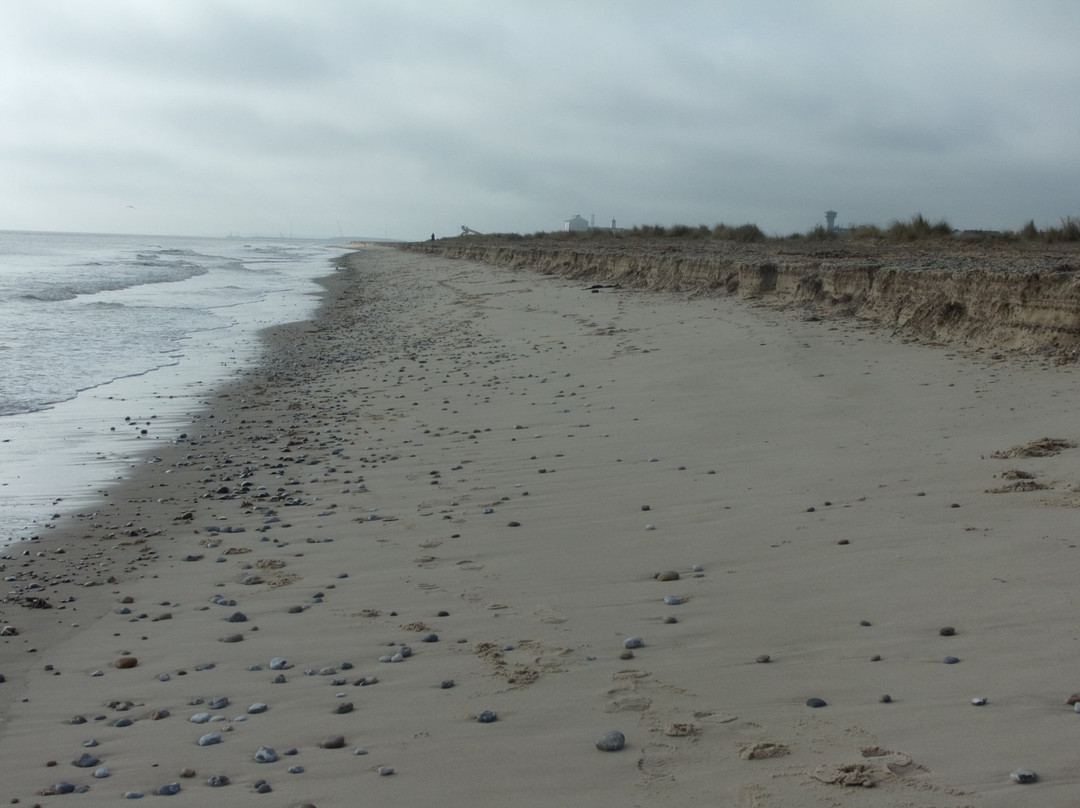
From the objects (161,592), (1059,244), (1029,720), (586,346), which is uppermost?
(1059,244)

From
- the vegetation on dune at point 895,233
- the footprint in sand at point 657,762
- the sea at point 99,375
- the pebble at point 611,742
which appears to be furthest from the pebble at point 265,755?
the vegetation on dune at point 895,233

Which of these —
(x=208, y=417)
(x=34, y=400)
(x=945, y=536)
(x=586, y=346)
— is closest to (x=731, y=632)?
(x=945, y=536)

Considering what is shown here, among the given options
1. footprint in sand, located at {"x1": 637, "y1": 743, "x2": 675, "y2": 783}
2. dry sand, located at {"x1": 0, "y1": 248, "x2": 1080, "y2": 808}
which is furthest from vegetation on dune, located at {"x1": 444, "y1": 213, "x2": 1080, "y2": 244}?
footprint in sand, located at {"x1": 637, "y1": 743, "x2": 675, "y2": 783}

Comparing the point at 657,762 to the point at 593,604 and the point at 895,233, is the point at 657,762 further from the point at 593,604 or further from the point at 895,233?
the point at 895,233

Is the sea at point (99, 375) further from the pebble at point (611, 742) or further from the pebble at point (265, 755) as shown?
the pebble at point (611, 742)

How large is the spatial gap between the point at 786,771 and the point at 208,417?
26.2 feet

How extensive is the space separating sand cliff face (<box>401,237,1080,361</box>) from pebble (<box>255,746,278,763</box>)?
24.6 feet

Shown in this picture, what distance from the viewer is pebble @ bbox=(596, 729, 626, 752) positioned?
2.92 m

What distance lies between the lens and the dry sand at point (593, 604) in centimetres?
284

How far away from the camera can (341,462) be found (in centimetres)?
729

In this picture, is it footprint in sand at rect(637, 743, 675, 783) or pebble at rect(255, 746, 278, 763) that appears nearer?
footprint in sand at rect(637, 743, 675, 783)

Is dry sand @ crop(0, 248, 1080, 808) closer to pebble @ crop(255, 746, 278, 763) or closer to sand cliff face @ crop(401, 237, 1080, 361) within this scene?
pebble @ crop(255, 746, 278, 763)

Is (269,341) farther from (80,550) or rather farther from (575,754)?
(575,754)

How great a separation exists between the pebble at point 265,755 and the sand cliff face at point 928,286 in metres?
7.51
